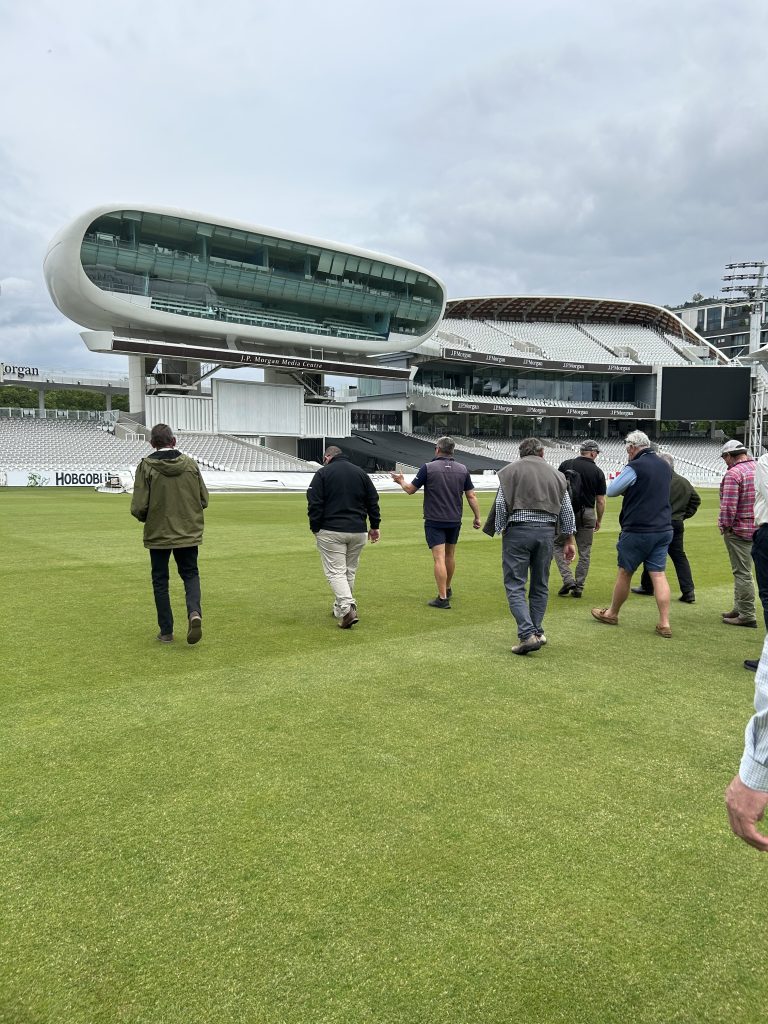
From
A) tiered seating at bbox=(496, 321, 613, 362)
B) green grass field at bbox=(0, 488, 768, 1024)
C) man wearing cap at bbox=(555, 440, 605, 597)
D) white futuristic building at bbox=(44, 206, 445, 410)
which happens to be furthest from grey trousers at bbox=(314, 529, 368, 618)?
tiered seating at bbox=(496, 321, 613, 362)

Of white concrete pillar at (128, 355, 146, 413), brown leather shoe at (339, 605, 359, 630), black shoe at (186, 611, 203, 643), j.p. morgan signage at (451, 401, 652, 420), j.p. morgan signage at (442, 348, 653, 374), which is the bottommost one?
brown leather shoe at (339, 605, 359, 630)

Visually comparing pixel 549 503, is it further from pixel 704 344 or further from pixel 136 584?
pixel 704 344

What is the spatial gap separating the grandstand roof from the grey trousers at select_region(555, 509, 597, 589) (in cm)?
7672

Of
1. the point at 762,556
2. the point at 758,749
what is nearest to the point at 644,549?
the point at 762,556

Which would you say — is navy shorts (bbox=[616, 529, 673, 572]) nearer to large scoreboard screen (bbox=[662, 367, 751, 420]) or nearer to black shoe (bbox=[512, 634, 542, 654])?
black shoe (bbox=[512, 634, 542, 654])

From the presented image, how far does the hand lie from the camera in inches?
73.0

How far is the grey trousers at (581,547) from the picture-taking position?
911 cm

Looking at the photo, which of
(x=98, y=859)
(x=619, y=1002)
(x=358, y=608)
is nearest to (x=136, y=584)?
(x=358, y=608)

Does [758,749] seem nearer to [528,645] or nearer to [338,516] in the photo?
[528,645]

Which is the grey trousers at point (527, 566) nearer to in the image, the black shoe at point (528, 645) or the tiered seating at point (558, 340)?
the black shoe at point (528, 645)

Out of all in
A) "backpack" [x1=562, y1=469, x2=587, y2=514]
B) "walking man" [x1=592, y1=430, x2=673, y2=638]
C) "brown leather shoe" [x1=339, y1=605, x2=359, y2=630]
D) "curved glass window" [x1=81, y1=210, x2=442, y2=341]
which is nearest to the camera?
"walking man" [x1=592, y1=430, x2=673, y2=638]

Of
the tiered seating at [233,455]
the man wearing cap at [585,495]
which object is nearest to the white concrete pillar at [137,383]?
the tiered seating at [233,455]

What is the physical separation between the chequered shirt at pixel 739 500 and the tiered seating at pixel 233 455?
39.5 metres

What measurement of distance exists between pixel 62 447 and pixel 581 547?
45131 mm
